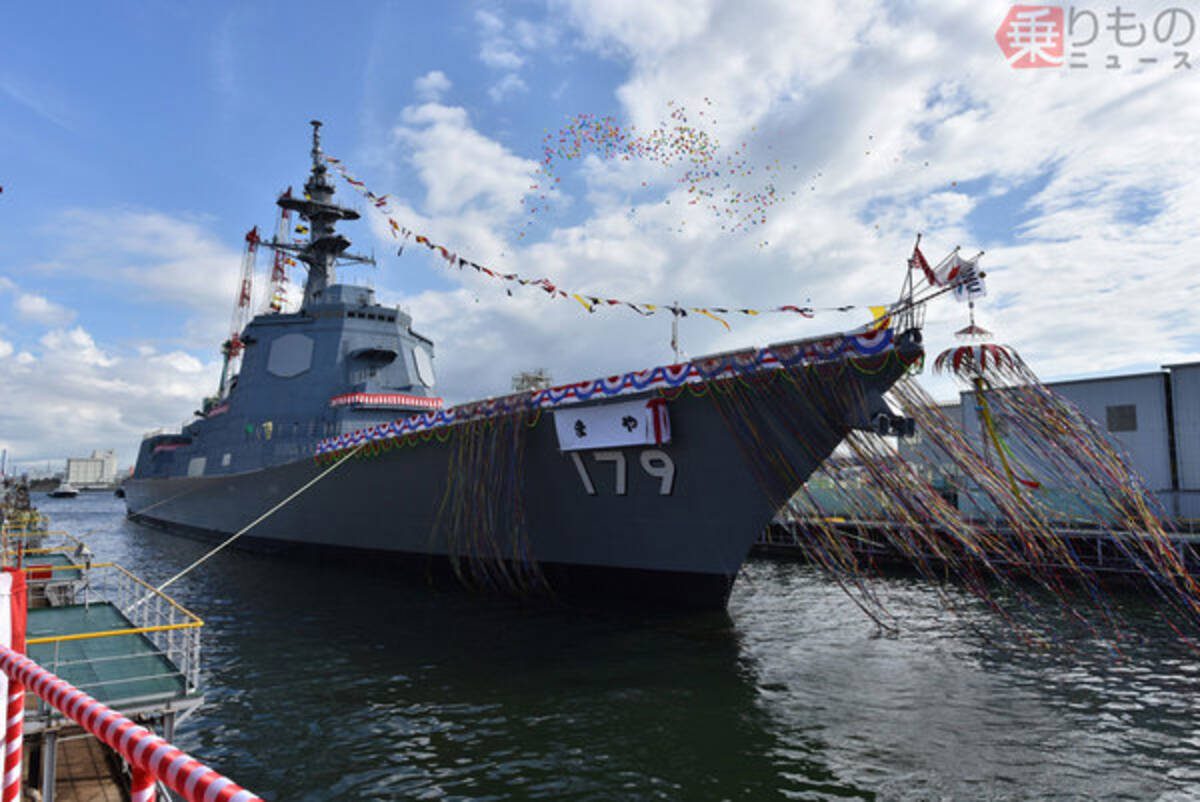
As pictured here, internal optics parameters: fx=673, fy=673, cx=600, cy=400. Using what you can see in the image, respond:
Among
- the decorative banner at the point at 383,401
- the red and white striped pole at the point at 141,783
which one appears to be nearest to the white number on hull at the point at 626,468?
the red and white striped pole at the point at 141,783

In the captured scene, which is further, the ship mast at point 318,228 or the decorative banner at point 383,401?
the ship mast at point 318,228

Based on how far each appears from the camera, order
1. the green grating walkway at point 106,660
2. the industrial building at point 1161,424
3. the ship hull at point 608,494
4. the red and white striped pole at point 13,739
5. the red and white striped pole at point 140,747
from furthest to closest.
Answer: the industrial building at point 1161,424 → the ship hull at point 608,494 → the green grating walkway at point 106,660 → the red and white striped pole at point 13,739 → the red and white striped pole at point 140,747

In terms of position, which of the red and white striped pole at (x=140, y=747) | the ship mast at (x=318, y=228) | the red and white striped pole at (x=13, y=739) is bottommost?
the red and white striped pole at (x=13, y=739)

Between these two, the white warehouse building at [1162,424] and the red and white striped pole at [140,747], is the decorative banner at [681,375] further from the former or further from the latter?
the white warehouse building at [1162,424]

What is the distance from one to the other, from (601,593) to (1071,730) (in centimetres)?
671

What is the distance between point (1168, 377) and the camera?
17.9 m

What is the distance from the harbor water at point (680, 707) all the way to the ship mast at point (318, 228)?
16055 mm

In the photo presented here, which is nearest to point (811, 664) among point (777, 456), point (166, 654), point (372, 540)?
point (777, 456)

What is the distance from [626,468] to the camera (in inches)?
412

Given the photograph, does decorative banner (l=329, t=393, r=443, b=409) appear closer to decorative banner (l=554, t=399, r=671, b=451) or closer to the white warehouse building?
decorative banner (l=554, t=399, r=671, b=451)

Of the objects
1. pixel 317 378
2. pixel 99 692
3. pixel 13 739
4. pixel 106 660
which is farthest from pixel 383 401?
pixel 13 739

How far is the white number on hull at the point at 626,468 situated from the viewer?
1011cm

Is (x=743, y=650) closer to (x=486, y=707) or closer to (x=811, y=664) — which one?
(x=811, y=664)

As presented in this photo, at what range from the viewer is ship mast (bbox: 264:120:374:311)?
25.3 m
